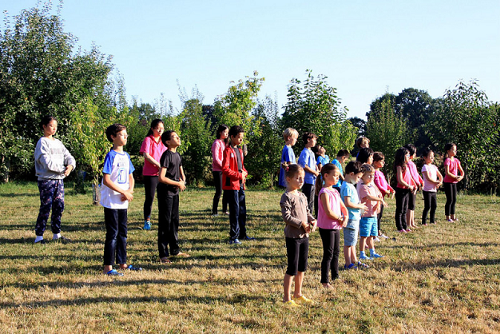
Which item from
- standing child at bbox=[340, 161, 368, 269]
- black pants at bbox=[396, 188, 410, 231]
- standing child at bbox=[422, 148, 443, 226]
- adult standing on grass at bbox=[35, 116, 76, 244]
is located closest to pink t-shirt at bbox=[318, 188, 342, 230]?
standing child at bbox=[340, 161, 368, 269]

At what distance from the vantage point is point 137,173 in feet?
78.9

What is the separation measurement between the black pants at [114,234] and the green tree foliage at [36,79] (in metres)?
17.3

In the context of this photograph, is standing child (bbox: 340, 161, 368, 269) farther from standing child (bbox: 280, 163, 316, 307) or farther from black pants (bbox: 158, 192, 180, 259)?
black pants (bbox: 158, 192, 180, 259)

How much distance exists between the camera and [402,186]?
26.1 ft

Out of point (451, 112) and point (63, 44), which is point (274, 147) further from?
point (63, 44)

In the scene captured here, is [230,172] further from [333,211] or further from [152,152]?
[333,211]

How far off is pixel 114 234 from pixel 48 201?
2470 millimetres

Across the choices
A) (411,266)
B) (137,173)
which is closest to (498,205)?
(411,266)

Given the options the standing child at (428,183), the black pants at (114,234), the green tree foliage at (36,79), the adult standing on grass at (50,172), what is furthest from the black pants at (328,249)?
the green tree foliage at (36,79)

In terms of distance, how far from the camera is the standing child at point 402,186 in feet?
25.9

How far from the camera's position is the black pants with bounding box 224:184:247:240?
648 centimetres

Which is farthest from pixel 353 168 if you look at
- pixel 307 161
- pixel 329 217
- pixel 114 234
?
pixel 114 234

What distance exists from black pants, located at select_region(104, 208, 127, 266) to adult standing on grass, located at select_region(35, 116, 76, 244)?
2.30 m

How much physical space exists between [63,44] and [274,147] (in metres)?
12.8
